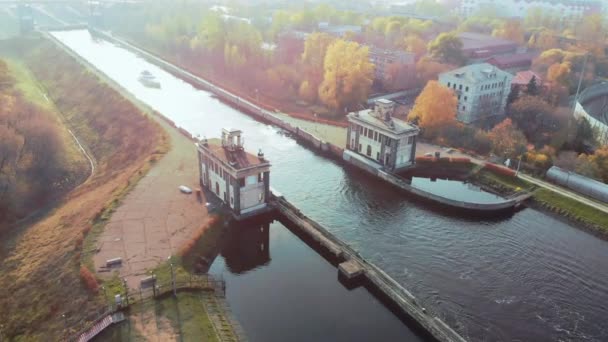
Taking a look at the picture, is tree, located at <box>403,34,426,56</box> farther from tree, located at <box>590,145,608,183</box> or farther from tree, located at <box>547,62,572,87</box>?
tree, located at <box>590,145,608,183</box>

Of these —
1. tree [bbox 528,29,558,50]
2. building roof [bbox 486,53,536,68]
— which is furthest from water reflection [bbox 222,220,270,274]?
tree [bbox 528,29,558,50]

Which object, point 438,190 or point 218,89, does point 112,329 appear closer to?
point 438,190

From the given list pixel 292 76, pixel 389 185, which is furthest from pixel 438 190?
pixel 292 76

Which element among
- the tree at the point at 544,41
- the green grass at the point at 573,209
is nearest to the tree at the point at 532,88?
the green grass at the point at 573,209

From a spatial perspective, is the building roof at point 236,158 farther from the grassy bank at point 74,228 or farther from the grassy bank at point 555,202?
the grassy bank at point 555,202

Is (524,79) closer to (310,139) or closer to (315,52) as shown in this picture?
(315,52)

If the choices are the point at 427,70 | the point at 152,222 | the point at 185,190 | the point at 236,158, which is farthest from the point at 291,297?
the point at 427,70
